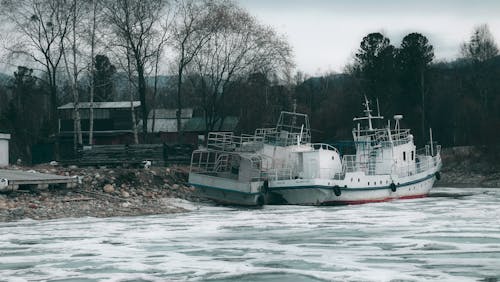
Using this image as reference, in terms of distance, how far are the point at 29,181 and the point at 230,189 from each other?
Result: 28.7ft

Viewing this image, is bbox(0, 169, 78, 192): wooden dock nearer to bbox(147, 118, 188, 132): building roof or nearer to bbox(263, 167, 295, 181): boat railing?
bbox(263, 167, 295, 181): boat railing

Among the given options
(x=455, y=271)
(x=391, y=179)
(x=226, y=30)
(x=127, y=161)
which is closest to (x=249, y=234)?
(x=455, y=271)

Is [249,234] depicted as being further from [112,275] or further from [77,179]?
[77,179]

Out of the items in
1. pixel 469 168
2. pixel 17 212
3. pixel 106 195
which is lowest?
pixel 17 212

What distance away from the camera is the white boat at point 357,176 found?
121ft

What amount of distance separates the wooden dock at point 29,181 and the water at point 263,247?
375 centimetres

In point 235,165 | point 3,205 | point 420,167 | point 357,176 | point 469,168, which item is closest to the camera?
point 3,205

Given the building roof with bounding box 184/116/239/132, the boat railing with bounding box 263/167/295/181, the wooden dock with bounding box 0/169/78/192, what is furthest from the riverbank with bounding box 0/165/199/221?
the building roof with bounding box 184/116/239/132

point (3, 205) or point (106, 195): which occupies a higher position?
point (106, 195)

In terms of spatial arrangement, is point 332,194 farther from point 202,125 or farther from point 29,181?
point 202,125

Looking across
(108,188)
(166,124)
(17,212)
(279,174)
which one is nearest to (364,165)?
(279,174)

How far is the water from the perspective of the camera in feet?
57.6

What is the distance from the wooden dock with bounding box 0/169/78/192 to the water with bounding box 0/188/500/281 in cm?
375

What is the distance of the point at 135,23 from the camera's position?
162 ft
